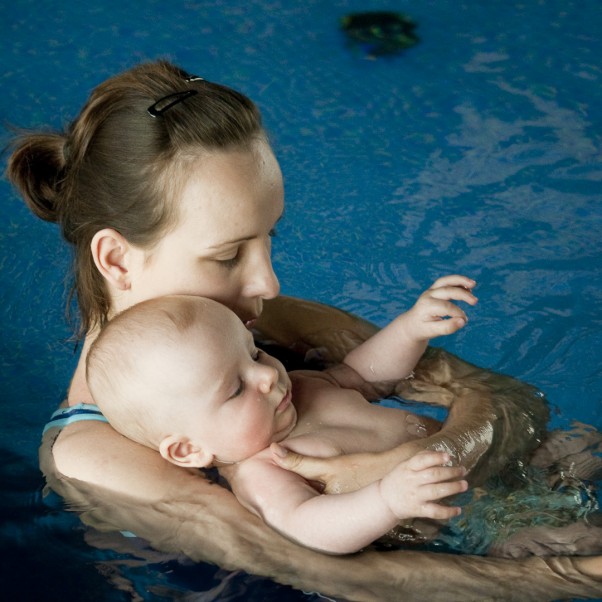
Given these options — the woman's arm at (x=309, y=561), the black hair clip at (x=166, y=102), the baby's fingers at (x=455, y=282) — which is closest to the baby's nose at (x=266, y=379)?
the woman's arm at (x=309, y=561)

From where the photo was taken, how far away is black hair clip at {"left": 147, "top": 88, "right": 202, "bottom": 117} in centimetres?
205

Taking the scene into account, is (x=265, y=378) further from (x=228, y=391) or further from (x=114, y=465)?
(x=114, y=465)

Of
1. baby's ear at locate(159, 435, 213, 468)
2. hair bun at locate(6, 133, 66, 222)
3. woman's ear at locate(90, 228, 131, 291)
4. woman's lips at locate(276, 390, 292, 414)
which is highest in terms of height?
hair bun at locate(6, 133, 66, 222)

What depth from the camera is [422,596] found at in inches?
73.1

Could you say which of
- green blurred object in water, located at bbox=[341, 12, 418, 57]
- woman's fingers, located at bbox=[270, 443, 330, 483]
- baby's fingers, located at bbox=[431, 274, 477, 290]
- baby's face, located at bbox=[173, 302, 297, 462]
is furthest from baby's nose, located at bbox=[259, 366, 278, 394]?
green blurred object in water, located at bbox=[341, 12, 418, 57]

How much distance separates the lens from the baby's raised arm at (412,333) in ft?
7.38

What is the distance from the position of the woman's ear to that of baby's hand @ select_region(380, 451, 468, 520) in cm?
80

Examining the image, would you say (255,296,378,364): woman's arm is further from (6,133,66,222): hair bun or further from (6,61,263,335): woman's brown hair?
(6,133,66,222): hair bun

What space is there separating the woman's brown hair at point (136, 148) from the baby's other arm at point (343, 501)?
58 centimetres

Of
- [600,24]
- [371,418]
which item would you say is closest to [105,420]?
[371,418]

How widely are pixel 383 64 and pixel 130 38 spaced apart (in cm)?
134

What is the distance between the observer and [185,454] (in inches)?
81.0

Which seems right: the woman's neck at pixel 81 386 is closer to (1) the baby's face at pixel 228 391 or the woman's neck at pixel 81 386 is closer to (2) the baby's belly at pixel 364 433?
(1) the baby's face at pixel 228 391

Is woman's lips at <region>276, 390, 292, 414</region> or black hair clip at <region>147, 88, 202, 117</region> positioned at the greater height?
black hair clip at <region>147, 88, 202, 117</region>
